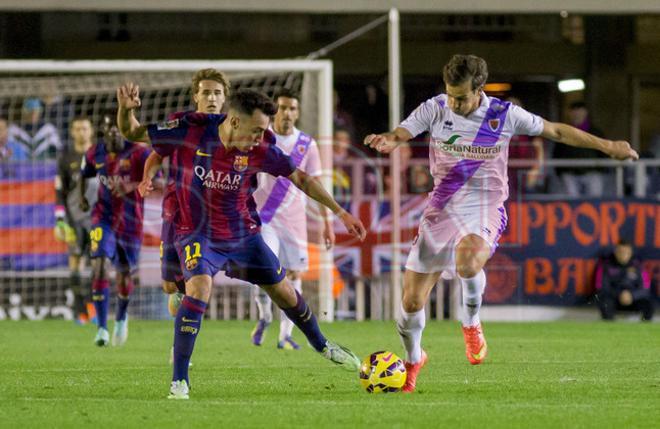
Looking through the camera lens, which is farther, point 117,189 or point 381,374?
point 117,189

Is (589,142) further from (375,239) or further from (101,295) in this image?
(375,239)

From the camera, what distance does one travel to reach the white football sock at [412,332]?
29.0 feet

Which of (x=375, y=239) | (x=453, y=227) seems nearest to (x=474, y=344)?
(x=453, y=227)

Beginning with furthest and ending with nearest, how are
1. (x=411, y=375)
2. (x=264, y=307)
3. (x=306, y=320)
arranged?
(x=264, y=307)
(x=306, y=320)
(x=411, y=375)

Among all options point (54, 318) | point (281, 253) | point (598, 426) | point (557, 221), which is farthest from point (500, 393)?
point (54, 318)

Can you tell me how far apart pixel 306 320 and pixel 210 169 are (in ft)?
4.02

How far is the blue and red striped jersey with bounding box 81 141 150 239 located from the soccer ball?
528cm

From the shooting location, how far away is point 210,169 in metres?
8.32

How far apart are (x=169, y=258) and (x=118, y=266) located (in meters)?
3.31

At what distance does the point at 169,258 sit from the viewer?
34.2 ft

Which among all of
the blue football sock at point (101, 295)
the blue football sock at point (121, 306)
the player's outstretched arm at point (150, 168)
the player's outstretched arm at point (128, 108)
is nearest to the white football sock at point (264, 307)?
the blue football sock at point (121, 306)

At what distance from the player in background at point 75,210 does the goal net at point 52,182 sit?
0.73m

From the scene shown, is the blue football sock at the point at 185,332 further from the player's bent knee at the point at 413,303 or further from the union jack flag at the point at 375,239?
the union jack flag at the point at 375,239

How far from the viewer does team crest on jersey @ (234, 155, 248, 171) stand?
8312 mm
